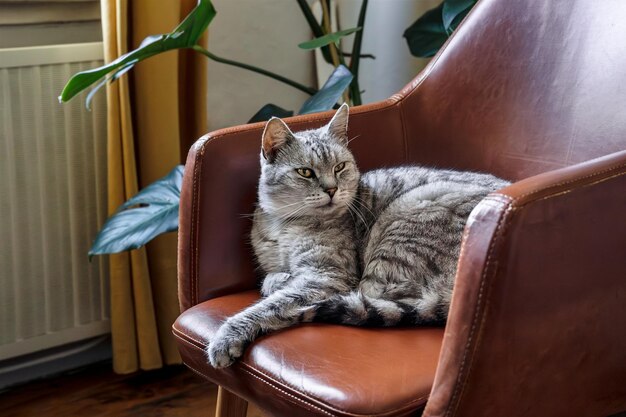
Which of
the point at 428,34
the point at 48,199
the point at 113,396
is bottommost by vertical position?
the point at 113,396

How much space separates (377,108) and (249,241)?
0.44 metres

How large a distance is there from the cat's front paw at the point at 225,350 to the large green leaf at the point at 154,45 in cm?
69

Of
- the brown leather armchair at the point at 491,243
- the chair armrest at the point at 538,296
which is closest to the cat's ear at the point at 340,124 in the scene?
the brown leather armchair at the point at 491,243

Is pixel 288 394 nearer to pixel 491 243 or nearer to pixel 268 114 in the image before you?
pixel 491 243

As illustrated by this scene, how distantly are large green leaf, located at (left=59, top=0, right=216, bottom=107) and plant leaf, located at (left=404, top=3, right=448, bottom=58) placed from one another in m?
0.62

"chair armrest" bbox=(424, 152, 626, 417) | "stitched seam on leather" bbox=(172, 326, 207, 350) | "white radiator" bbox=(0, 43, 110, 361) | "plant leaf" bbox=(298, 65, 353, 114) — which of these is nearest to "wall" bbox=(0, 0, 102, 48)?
"white radiator" bbox=(0, 43, 110, 361)

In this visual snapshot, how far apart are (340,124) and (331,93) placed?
0.30 m

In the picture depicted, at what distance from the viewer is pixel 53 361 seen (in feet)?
7.82

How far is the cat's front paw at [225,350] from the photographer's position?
1.37 m

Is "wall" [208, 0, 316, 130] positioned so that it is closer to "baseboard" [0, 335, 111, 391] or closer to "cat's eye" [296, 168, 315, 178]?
"baseboard" [0, 335, 111, 391]

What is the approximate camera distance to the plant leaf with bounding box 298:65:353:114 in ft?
6.41

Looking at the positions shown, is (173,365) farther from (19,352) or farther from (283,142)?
(283,142)

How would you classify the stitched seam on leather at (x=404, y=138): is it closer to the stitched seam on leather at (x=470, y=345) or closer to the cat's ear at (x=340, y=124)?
the cat's ear at (x=340, y=124)

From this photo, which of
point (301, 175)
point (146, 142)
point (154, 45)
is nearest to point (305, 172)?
point (301, 175)
